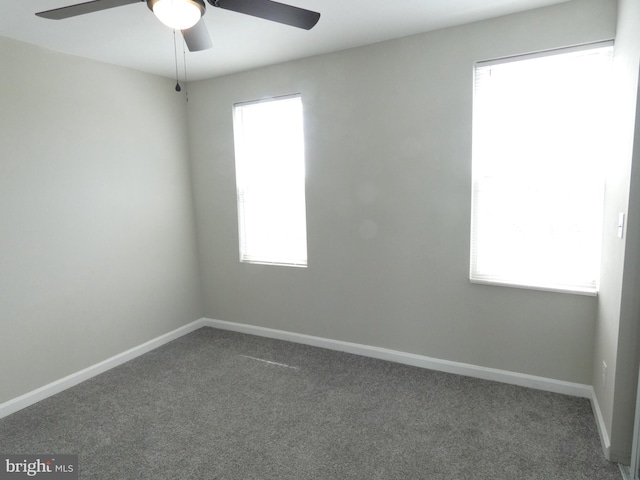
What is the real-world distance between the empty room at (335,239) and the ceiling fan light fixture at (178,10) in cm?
1

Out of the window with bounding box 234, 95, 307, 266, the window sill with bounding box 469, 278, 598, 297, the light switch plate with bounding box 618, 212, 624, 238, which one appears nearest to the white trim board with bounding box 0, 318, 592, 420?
the window sill with bounding box 469, 278, 598, 297

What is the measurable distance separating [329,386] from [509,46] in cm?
274

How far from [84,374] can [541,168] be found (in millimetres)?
3849

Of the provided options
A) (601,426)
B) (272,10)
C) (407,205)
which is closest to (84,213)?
(272,10)

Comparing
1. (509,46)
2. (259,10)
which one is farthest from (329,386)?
(509,46)

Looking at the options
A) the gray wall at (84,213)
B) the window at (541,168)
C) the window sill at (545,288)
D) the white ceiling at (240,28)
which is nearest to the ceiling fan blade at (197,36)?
the white ceiling at (240,28)

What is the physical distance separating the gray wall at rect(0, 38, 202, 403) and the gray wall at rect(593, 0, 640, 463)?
144 inches

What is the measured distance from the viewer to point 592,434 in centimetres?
238

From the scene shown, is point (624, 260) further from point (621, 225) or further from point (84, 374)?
point (84, 374)

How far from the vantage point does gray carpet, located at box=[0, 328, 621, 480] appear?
218 centimetres

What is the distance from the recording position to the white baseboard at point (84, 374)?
2.85 meters

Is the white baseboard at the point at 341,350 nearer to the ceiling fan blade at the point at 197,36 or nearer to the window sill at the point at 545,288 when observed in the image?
the window sill at the point at 545,288

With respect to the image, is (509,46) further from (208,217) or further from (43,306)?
(43,306)

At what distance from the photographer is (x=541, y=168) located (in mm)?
2754
